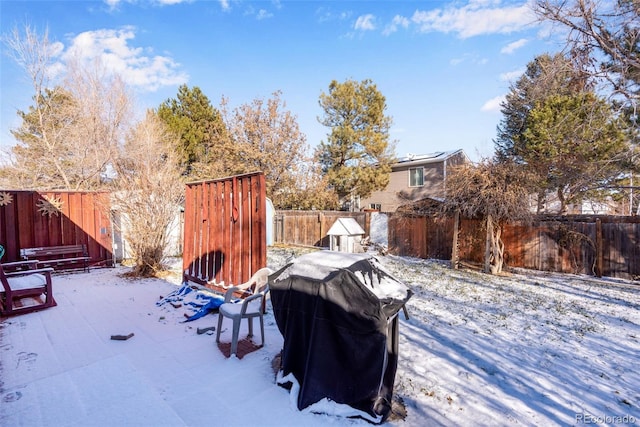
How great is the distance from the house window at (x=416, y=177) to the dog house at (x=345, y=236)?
9.54 metres

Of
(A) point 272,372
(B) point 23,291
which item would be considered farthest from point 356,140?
(A) point 272,372

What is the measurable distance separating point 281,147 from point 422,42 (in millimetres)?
9358

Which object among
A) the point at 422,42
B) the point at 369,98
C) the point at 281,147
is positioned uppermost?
the point at 369,98

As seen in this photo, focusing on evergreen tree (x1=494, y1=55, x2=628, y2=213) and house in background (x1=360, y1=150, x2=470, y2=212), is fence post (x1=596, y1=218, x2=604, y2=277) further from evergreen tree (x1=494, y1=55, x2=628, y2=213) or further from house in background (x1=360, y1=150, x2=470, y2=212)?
house in background (x1=360, y1=150, x2=470, y2=212)

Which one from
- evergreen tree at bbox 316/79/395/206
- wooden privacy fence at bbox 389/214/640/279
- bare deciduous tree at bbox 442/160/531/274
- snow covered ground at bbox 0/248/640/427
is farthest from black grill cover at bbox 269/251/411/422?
evergreen tree at bbox 316/79/395/206

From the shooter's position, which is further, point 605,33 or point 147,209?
point 147,209

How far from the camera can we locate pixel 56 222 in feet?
25.4

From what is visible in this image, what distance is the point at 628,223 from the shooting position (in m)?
7.03

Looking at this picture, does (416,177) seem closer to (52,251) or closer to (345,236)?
(345,236)

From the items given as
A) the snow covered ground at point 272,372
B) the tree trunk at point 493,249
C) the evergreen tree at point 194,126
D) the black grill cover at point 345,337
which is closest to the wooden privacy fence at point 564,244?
the tree trunk at point 493,249

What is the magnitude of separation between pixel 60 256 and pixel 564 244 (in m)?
12.9

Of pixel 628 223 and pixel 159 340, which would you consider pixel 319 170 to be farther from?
pixel 159 340

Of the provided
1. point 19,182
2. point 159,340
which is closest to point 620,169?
point 159,340

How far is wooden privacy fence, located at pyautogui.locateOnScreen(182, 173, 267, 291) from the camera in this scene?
15.7ft
